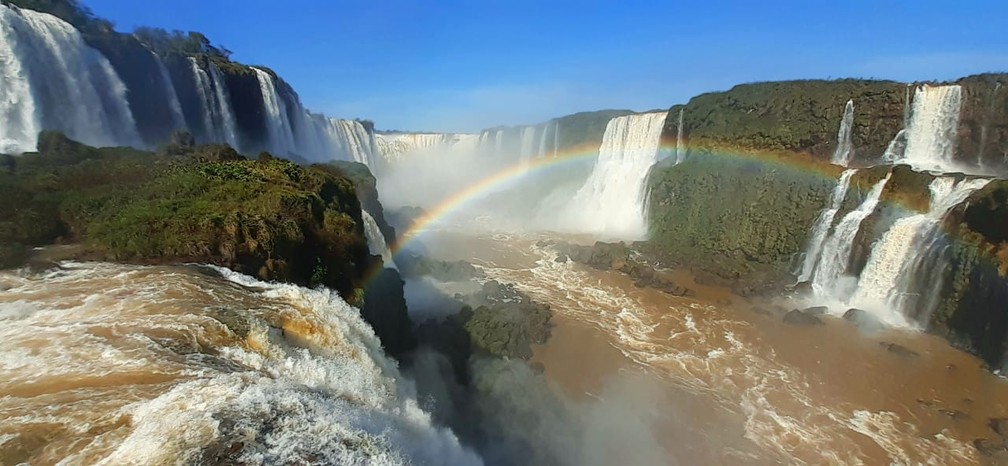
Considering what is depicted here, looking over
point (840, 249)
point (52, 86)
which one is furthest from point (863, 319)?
point (52, 86)

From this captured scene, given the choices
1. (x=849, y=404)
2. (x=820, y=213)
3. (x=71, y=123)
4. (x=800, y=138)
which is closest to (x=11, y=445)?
(x=849, y=404)

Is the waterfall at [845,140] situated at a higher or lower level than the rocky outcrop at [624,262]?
higher

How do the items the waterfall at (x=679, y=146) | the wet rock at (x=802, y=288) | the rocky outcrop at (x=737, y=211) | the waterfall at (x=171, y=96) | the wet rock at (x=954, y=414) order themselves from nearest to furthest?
1. the wet rock at (x=954, y=414)
2. the wet rock at (x=802, y=288)
3. the rocky outcrop at (x=737, y=211)
4. the waterfall at (x=171, y=96)
5. the waterfall at (x=679, y=146)

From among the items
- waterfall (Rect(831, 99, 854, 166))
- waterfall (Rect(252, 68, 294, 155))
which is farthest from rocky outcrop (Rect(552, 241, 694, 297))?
waterfall (Rect(252, 68, 294, 155))

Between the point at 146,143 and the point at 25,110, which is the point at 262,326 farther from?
the point at 146,143

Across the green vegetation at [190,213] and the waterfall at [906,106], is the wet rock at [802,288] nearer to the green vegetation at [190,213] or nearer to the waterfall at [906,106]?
the waterfall at [906,106]

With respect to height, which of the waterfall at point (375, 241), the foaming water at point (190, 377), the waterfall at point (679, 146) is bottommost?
the waterfall at point (375, 241)

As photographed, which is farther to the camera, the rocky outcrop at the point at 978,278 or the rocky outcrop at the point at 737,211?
the rocky outcrop at the point at 737,211

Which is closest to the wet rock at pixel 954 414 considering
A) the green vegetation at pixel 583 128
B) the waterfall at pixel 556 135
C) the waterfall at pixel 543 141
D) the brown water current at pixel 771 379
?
the brown water current at pixel 771 379
